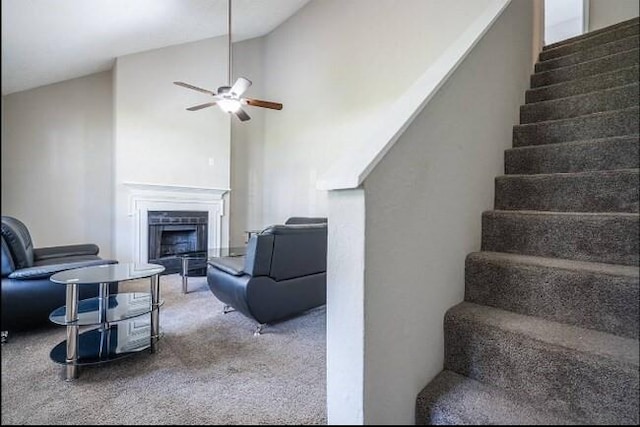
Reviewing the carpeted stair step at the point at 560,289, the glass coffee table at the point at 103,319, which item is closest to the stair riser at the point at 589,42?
the carpeted stair step at the point at 560,289

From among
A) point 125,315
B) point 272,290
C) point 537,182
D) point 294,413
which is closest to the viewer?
point 294,413

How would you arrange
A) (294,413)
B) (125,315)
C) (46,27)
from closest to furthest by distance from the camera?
1. (294,413)
2. (125,315)
3. (46,27)

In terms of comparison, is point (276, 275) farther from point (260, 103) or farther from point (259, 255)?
point (260, 103)

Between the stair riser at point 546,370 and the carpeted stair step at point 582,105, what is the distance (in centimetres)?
151

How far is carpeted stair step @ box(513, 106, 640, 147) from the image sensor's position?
1531mm

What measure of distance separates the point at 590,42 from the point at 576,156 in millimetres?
1597

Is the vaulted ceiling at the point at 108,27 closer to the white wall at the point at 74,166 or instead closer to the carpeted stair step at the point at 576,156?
the white wall at the point at 74,166

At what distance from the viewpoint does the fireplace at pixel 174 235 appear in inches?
172

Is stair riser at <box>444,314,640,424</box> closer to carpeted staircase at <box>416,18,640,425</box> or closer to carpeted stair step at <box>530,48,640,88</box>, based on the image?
carpeted staircase at <box>416,18,640,425</box>

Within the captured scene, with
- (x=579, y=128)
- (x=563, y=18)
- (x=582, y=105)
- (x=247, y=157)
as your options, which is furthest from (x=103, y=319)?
(x=563, y=18)

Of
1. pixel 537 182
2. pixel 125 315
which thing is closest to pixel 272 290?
pixel 125 315

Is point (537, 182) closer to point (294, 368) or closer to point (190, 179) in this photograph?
point (294, 368)

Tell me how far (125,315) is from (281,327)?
0.98 metres

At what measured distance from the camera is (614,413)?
858 mm
